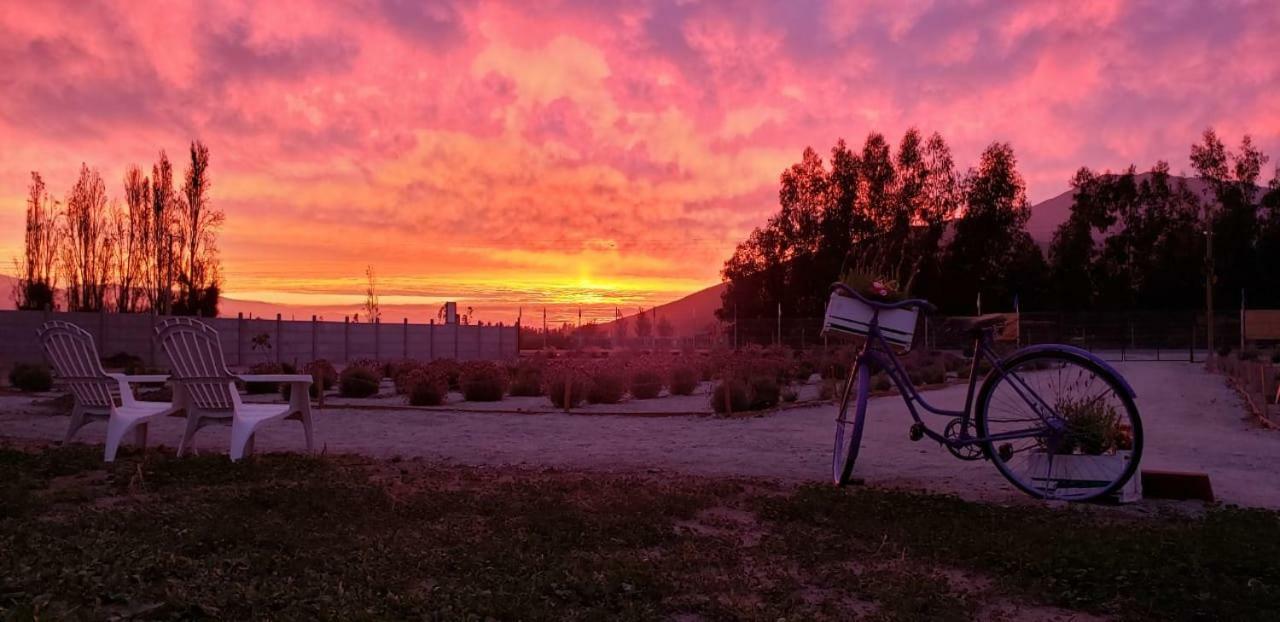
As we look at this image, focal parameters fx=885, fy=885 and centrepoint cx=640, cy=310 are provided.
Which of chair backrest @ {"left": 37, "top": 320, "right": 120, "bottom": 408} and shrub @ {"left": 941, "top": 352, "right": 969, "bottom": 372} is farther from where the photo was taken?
shrub @ {"left": 941, "top": 352, "right": 969, "bottom": 372}

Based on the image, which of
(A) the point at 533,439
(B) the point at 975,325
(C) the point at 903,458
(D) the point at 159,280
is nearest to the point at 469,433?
(A) the point at 533,439

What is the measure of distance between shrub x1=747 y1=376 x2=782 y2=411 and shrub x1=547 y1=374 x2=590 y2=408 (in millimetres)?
2741

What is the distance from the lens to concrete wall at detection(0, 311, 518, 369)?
85.0 feet

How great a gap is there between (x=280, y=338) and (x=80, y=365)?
83.3 ft

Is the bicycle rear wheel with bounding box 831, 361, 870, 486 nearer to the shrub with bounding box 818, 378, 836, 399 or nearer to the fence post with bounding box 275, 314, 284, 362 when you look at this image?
the shrub with bounding box 818, 378, 836, 399

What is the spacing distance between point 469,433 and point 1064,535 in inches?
264

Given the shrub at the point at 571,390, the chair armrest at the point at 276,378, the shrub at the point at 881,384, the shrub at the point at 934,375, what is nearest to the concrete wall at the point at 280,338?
the shrub at the point at 571,390

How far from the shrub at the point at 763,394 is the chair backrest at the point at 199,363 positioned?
24.3 feet

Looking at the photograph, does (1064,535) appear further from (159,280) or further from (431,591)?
(159,280)

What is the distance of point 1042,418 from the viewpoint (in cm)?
543

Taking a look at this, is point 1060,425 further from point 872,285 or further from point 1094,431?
point 872,285

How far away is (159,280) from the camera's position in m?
37.5

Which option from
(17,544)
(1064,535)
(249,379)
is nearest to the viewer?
(17,544)

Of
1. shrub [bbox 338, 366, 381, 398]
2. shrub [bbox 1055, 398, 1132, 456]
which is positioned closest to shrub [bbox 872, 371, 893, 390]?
shrub [bbox 338, 366, 381, 398]
